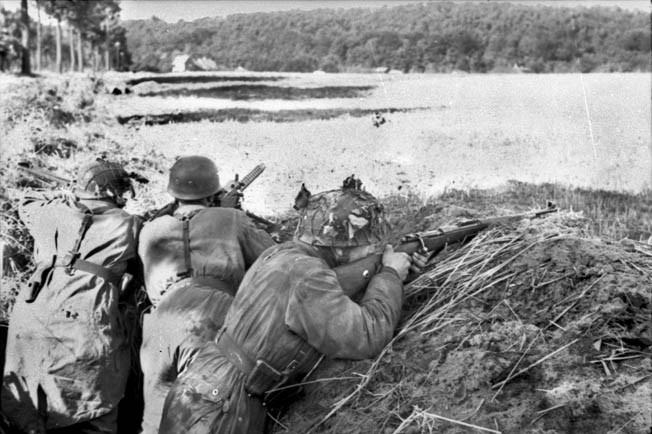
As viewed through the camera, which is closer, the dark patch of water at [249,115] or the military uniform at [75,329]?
the military uniform at [75,329]

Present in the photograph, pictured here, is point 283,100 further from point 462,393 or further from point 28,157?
point 462,393

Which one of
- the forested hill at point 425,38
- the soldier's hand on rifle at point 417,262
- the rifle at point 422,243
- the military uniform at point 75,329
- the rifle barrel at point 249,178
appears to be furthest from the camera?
the forested hill at point 425,38

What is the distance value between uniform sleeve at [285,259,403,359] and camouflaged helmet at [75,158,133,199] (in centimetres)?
234

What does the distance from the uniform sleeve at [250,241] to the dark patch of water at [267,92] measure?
4573 millimetres

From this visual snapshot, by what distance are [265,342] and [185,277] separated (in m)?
1.51

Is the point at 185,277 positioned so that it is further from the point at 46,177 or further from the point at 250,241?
the point at 46,177

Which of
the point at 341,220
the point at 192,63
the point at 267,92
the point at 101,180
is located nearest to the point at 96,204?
the point at 101,180

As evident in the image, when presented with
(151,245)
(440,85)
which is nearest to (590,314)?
(151,245)

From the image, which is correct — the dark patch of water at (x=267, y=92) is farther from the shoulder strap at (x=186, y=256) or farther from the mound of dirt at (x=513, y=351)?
the mound of dirt at (x=513, y=351)

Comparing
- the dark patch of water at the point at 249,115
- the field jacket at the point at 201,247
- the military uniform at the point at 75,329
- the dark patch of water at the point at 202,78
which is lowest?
the military uniform at the point at 75,329

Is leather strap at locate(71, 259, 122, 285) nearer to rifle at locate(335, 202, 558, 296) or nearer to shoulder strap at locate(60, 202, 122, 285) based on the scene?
shoulder strap at locate(60, 202, 122, 285)

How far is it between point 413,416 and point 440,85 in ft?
19.8

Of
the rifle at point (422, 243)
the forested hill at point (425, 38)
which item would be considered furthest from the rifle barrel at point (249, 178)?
the forested hill at point (425, 38)

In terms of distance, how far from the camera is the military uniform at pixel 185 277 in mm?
4176
